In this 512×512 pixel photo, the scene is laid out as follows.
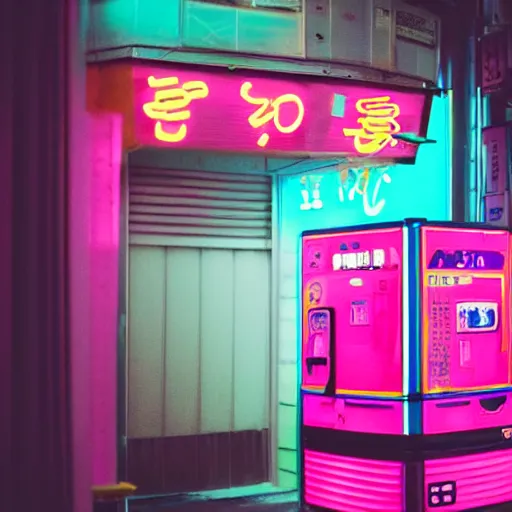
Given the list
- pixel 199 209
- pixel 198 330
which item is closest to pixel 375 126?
pixel 199 209

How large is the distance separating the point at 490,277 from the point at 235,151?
2.56 metres

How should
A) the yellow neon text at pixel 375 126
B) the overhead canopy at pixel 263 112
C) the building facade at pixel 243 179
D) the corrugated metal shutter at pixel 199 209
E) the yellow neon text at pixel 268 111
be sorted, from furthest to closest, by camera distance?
the corrugated metal shutter at pixel 199 209
the yellow neon text at pixel 375 126
the yellow neon text at pixel 268 111
the building facade at pixel 243 179
the overhead canopy at pixel 263 112

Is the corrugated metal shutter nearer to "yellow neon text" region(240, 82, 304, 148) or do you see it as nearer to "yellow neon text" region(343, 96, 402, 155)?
"yellow neon text" region(240, 82, 304, 148)

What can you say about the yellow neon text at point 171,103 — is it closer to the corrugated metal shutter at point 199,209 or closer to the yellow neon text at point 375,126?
the corrugated metal shutter at point 199,209

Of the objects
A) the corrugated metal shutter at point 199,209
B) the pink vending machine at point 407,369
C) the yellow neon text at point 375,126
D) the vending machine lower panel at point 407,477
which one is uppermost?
the yellow neon text at point 375,126

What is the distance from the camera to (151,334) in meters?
7.34

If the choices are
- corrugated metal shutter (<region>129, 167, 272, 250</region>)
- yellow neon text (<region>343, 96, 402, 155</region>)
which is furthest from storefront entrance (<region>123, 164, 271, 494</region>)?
yellow neon text (<region>343, 96, 402, 155</region>)

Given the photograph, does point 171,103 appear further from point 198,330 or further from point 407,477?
point 407,477

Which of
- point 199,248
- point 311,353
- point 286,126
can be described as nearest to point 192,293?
point 199,248

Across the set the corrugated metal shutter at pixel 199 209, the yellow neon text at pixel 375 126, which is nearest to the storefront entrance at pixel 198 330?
the corrugated metal shutter at pixel 199 209

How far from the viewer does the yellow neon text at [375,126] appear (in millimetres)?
7000

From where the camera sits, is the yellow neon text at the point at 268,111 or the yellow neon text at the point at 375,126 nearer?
the yellow neon text at the point at 268,111

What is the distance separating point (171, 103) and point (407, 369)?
2.99 meters

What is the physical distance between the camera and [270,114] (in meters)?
6.67
